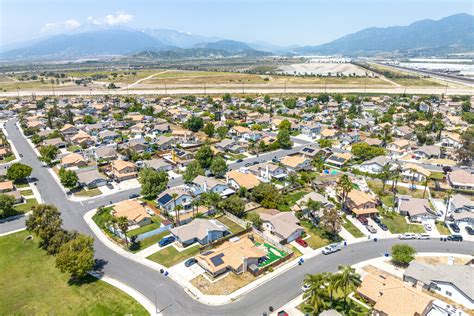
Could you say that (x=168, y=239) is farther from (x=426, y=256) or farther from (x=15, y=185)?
(x=15, y=185)

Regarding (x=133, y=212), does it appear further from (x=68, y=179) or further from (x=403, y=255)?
(x=403, y=255)

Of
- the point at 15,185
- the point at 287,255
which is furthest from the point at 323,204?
the point at 15,185

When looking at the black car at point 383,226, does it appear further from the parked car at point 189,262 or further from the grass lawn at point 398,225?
the parked car at point 189,262

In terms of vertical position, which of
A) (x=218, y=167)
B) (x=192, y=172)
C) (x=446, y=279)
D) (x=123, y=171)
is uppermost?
(x=218, y=167)

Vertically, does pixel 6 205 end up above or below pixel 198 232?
above

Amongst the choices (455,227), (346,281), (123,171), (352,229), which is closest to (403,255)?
(352,229)

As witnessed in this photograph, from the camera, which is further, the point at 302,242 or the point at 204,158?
the point at 204,158

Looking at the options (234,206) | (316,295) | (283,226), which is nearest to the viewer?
(316,295)
